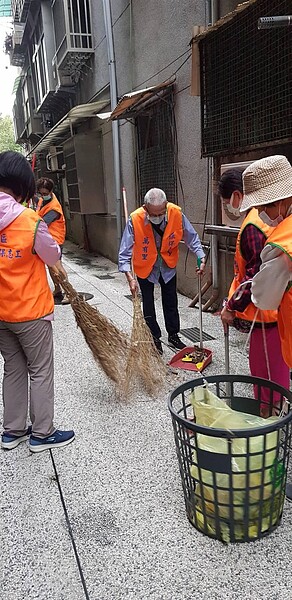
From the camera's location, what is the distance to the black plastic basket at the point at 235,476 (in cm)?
173

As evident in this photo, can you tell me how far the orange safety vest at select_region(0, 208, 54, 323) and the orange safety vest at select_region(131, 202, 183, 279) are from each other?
1.49 m

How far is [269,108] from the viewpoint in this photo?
12.3 feet

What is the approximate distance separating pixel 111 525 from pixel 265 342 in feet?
3.62

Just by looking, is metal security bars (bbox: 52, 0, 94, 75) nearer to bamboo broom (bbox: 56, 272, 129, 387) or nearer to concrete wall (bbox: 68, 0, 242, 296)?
concrete wall (bbox: 68, 0, 242, 296)

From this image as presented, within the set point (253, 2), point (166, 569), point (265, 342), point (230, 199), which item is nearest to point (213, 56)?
point (253, 2)

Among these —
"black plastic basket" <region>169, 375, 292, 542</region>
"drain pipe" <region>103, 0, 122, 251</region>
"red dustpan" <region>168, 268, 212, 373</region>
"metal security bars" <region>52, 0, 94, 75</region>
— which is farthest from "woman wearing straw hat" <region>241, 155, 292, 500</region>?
"metal security bars" <region>52, 0, 94, 75</region>

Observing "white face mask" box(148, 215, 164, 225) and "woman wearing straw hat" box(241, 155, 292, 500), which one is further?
"white face mask" box(148, 215, 164, 225)

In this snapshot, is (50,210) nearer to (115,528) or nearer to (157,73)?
(157,73)

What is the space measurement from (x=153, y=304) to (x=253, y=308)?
204cm

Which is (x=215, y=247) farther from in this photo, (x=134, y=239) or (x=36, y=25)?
(x=36, y=25)

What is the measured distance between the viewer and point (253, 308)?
2.20 metres

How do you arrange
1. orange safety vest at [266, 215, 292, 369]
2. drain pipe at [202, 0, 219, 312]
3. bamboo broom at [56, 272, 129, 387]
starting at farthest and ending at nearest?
drain pipe at [202, 0, 219, 312] → bamboo broom at [56, 272, 129, 387] → orange safety vest at [266, 215, 292, 369]

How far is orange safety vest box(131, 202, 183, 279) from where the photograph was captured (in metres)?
3.89

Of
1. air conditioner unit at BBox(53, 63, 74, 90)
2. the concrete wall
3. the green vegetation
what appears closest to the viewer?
the concrete wall
